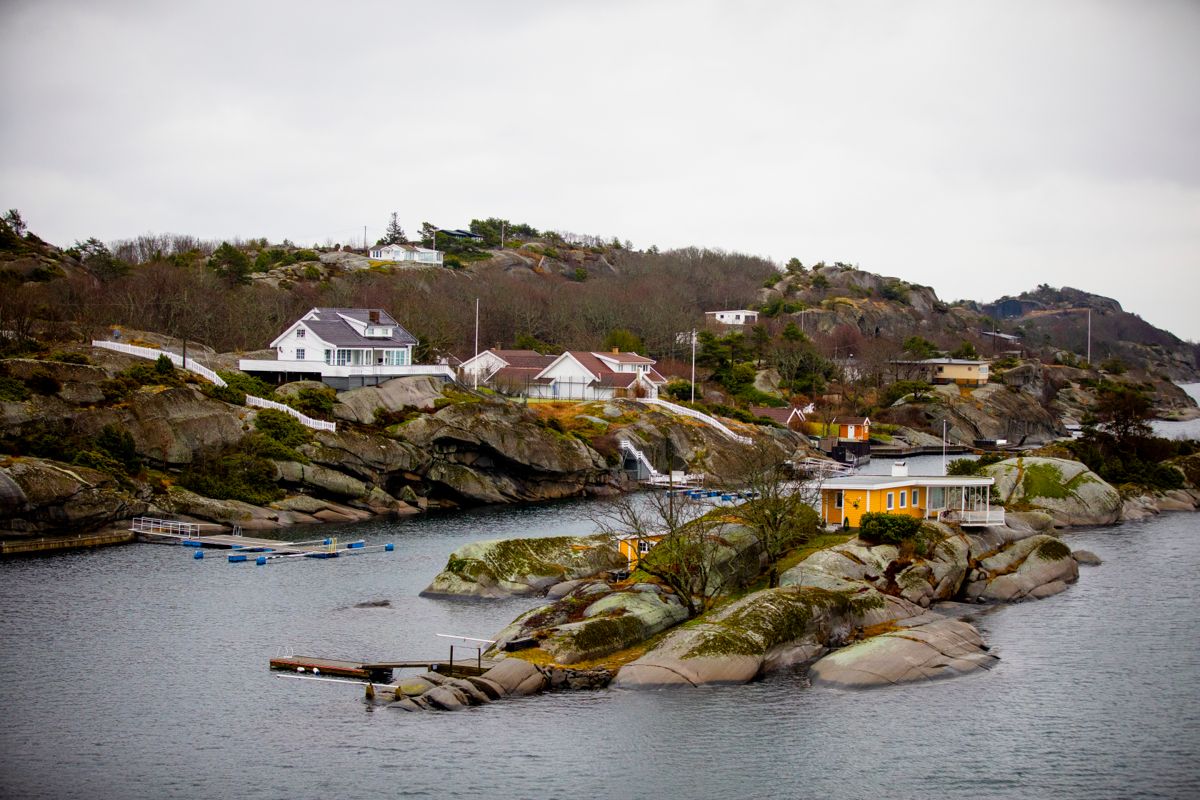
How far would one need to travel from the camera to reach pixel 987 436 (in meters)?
148

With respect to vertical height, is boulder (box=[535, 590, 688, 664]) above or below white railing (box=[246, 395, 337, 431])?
below

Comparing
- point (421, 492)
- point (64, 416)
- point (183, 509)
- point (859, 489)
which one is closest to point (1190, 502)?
point (859, 489)

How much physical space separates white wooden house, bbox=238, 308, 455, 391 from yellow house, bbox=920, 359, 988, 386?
8624 cm

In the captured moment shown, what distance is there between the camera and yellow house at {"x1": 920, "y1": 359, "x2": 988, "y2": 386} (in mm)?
166125

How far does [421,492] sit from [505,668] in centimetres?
5242

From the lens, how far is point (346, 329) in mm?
104062

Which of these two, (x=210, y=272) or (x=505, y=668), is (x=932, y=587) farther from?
(x=210, y=272)

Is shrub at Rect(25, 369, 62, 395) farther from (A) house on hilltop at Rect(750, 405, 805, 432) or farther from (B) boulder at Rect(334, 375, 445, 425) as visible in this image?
(A) house on hilltop at Rect(750, 405, 805, 432)

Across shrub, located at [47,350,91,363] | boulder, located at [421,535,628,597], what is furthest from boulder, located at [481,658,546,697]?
shrub, located at [47,350,91,363]

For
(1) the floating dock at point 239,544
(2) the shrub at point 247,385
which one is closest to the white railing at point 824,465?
(2) the shrub at point 247,385

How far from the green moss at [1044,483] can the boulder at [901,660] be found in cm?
3502

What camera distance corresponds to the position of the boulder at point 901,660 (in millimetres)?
41875

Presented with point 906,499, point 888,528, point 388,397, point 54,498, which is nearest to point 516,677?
point 888,528

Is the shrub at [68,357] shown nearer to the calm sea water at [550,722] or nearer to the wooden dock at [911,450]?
the calm sea water at [550,722]
